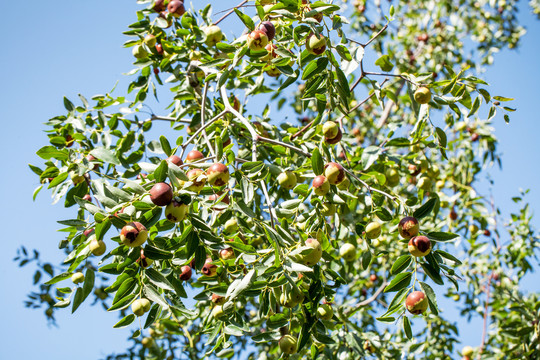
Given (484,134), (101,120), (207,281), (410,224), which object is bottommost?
(207,281)

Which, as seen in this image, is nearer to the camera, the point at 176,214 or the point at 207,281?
the point at 176,214

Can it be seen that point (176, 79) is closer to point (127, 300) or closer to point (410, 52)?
point (127, 300)

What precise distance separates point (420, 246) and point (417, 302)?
0.25m

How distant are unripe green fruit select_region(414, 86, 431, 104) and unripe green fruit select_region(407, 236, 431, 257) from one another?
0.92 meters

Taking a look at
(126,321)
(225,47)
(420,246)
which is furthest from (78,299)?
(420,246)

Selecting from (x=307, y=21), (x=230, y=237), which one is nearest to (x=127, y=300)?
(x=230, y=237)

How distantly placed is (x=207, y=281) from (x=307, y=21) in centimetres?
143

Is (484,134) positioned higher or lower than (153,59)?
higher

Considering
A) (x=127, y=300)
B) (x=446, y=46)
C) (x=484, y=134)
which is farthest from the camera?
(x=446, y=46)

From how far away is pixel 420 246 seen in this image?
2029mm

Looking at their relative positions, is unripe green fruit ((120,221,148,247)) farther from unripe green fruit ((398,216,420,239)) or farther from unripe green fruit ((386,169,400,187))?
unripe green fruit ((386,169,400,187))

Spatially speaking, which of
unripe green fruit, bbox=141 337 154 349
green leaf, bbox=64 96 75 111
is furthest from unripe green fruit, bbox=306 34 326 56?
unripe green fruit, bbox=141 337 154 349

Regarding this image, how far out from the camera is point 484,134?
4.57m

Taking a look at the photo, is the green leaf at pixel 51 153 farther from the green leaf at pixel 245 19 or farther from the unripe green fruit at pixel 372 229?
the unripe green fruit at pixel 372 229
